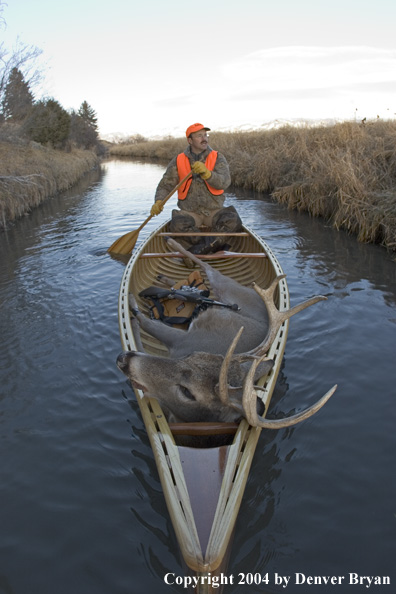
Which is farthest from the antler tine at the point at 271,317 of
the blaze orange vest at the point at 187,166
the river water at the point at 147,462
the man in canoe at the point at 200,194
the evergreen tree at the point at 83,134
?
the evergreen tree at the point at 83,134

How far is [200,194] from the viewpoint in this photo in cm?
777

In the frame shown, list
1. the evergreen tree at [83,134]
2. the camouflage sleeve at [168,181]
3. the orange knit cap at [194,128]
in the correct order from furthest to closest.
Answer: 1. the evergreen tree at [83,134]
2. the camouflage sleeve at [168,181]
3. the orange knit cap at [194,128]

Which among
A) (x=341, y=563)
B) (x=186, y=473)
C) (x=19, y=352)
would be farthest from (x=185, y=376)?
(x=19, y=352)

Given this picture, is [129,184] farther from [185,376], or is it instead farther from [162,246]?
[185,376]

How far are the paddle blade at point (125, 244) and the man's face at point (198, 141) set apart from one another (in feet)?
8.41

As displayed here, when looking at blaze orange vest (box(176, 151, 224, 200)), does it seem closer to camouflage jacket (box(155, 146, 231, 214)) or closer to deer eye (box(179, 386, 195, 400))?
camouflage jacket (box(155, 146, 231, 214))

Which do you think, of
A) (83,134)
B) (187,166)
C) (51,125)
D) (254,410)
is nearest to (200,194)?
(187,166)

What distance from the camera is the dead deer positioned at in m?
2.76

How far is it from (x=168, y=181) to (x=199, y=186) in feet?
1.91

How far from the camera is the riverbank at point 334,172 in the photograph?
31.9 feet

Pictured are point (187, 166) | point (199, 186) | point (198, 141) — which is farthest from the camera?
point (199, 186)

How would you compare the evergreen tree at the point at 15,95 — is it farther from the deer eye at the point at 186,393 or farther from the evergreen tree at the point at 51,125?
the deer eye at the point at 186,393

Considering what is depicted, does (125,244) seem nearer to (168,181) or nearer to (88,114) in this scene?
(168,181)

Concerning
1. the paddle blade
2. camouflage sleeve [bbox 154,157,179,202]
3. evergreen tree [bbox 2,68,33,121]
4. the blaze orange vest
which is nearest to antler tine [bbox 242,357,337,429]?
the blaze orange vest
